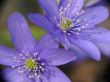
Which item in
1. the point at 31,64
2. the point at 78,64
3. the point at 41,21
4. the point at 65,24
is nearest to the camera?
the point at 41,21

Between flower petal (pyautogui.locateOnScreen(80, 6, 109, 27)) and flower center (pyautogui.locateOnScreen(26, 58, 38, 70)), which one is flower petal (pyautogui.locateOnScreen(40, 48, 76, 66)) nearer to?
flower center (pyautogui.locateOnScreen(26, 58, 38, 70))

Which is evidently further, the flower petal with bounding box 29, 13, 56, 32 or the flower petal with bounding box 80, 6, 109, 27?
the flower petal with bounding box 80, 6, 109, 27

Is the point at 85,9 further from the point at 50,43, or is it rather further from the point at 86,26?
the point at 50,43

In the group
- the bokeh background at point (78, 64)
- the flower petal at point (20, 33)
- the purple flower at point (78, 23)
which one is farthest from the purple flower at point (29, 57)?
the bokeh background at point (78, 64)

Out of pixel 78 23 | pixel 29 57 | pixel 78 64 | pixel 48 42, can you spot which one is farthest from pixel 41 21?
pixel 78 64

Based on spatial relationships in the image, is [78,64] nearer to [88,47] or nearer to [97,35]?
[97,35]

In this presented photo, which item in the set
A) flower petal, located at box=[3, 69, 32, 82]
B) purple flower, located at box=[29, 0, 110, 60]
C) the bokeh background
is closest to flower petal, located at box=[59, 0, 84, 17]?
purple flower, located at box=[29, 0, 110, 60]

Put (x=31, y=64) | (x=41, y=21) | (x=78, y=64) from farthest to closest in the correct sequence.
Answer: (x=78, y=64) < (x=31, y=64) < (x=41, y=21)

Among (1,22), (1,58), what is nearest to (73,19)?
(1,58)
